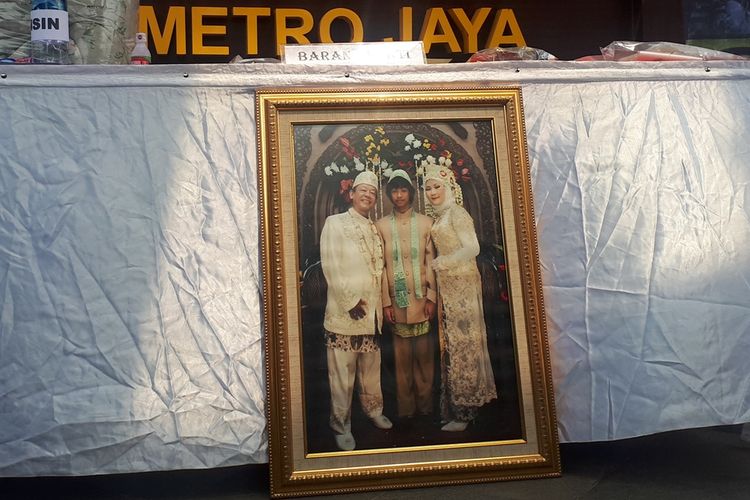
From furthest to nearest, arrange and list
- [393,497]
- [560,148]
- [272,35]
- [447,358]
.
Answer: [272,35] < [560,148] < [447,358] < [393,497]

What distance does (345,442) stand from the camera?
1383 millimetres

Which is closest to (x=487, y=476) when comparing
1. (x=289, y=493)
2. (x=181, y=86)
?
(x=289, y=493)

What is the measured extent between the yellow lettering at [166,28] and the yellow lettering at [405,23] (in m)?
1.02

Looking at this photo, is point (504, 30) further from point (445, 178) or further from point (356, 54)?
point (445, 178)

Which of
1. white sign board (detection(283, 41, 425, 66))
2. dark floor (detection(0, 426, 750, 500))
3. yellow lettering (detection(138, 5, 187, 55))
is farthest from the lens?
yellow lettering (detection(138, 5, 187, 55))

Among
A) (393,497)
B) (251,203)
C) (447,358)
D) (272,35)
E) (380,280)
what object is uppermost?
(272,35)

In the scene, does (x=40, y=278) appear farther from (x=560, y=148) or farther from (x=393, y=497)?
(x=560, y=148)

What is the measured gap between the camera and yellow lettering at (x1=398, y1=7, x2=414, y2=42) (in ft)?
11.8

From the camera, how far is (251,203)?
4.84 ft

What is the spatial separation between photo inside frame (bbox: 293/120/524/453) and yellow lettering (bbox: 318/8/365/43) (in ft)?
7.23

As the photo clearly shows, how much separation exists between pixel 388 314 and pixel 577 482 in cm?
47

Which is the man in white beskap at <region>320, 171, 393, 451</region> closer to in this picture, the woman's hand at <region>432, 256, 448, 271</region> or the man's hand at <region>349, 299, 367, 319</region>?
the man's hand at <region>349, 299, 367, 319</region>

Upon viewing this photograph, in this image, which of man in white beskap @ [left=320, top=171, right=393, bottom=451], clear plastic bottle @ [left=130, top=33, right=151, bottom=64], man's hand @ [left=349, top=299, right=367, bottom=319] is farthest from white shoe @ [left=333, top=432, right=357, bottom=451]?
clear plastic bottle @ [left=130, top=33, right=151, bottom=64]

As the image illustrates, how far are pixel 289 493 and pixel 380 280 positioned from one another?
0.42 metres
